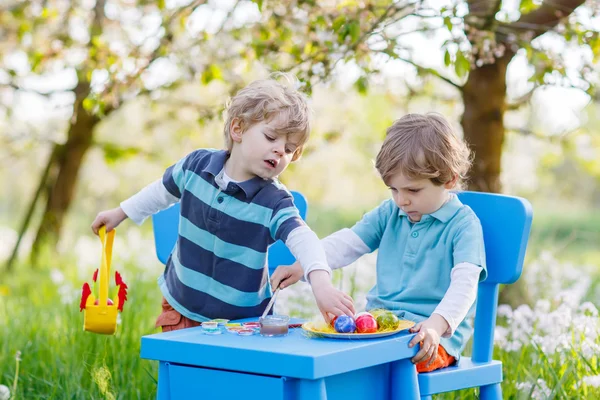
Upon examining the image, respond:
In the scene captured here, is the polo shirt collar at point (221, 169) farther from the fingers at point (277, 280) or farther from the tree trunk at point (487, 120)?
the tree trunk at point (487, 120)

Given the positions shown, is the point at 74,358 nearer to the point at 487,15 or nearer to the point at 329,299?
the point at 329,299

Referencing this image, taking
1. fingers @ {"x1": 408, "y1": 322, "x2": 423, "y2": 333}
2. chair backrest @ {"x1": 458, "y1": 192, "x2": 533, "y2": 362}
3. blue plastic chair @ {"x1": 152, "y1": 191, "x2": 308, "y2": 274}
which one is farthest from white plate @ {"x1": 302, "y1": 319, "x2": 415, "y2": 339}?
blue plastic chair @ {"x1": 152, "y1": 191, "x2": 308, "y2": 274}

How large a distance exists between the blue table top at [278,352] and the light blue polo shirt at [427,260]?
1.11ft

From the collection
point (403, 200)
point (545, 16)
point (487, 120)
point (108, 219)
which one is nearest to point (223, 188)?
point (108, 219)

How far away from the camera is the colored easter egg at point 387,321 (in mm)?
2145

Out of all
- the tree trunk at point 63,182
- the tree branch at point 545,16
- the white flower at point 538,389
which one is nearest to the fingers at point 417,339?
the white flower at point 538,389

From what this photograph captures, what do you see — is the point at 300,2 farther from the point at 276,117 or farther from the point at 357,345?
the point at 357,345

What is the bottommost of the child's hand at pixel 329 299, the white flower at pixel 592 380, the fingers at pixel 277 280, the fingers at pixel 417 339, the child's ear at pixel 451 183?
the white flower at pixel 592 380

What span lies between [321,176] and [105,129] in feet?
15.4

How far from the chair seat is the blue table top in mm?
230

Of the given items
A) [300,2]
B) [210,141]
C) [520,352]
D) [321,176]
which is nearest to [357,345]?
[520,352]

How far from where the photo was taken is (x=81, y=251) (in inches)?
301

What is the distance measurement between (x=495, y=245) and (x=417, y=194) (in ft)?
1.05

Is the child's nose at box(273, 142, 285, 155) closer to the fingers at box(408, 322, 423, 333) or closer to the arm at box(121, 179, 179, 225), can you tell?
the arm at box(121, 179, 179, 225)
